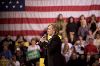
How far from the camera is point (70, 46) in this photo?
9.73 meters

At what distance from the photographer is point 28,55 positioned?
9.73 meters

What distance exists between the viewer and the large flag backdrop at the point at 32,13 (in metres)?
10.6

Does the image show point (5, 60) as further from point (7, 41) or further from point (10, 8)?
point (10, 8)

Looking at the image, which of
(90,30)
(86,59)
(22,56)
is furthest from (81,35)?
(22,56)

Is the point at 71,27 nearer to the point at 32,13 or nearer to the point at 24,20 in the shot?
the point at 32,13

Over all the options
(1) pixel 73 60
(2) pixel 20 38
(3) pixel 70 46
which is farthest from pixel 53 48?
(2) pixel 20 38

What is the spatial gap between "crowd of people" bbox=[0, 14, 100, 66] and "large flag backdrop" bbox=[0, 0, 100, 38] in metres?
0.23

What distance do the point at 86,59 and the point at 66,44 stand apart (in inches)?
29.2

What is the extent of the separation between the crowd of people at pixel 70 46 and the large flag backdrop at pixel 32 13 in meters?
0.23

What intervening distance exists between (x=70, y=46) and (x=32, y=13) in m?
1.83

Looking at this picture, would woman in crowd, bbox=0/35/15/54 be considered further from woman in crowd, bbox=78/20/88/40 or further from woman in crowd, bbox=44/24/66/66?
woman in crowd, bbox=44/24/66/66

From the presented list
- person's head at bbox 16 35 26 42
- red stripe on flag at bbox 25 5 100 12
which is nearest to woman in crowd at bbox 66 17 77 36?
red stripe on flag at bbox 25 5 100 12

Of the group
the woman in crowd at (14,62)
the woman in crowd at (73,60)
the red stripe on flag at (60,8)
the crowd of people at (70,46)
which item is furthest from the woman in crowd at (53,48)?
the red stripe on flag at (60,8)

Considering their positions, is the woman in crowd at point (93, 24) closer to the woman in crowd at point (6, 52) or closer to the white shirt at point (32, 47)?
the white shirt at point (32, 47)
